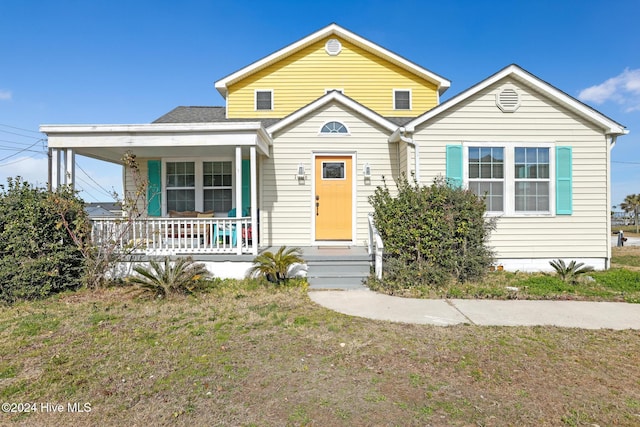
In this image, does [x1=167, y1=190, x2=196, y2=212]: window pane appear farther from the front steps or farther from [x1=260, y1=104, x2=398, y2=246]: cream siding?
the front steps

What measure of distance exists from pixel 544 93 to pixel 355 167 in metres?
4.54

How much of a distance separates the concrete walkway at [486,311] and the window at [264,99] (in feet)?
23.9

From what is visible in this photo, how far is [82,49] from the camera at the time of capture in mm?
12016

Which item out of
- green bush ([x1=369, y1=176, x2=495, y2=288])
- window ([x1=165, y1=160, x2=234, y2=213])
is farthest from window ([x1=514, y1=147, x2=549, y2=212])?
window ([x1=165, y1=160, x2=234, y2=213])

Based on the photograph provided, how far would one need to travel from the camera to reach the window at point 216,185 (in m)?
9.33

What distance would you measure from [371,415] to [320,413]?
1.18 ft

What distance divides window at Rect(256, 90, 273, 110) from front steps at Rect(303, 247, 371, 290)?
5.78 metres

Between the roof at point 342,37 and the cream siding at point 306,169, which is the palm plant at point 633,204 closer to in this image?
the roof at point 342,37

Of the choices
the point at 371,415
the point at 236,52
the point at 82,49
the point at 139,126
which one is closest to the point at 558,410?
the point at 371,415

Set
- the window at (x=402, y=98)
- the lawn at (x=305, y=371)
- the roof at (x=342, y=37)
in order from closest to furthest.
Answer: the lawn at (x=305, y=371) → the roof at (x=342, y=37) → the window at (x=402, y=98)

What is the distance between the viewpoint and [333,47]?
36.8 feet

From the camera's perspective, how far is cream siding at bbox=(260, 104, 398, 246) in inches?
342

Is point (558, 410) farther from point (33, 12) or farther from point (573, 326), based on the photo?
point (33, 12)

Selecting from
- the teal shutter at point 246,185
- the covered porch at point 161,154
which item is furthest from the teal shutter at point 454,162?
the teal shutter at point 246,185
